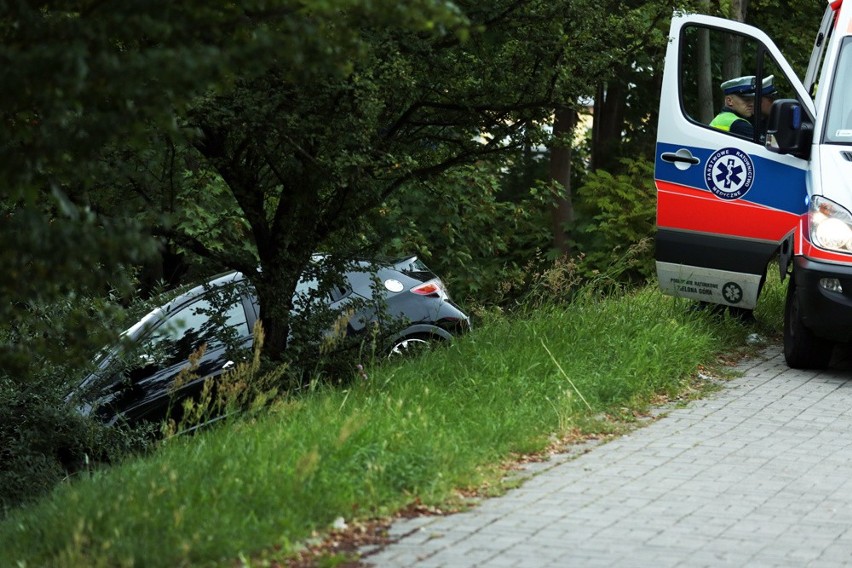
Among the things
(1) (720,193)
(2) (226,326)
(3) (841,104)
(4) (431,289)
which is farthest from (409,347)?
(3) (841,104)

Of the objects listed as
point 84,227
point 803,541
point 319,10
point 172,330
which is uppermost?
point 319,10

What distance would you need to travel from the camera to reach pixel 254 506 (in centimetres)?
585

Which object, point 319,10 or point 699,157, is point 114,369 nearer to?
point 699,157

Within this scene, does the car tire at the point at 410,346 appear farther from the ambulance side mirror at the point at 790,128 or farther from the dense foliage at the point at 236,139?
the ambulance side mirror at the point at 790,128

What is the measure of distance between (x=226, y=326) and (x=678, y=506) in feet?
16.0

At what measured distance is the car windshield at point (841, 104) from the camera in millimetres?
10062

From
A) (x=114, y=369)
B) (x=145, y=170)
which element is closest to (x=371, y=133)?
(x=145, y=170)

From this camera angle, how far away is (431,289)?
38.9 ft

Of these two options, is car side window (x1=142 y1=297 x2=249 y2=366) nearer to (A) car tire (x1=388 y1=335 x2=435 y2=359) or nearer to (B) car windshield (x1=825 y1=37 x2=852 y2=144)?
(A) car tire (x1=388 y1=335 x2=435 y2=359)

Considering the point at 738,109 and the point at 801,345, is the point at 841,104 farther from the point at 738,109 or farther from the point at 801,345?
the point at 801,345

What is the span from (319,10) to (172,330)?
5.45 feet

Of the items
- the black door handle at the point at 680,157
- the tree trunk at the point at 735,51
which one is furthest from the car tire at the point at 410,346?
the tree trunk at the point at 735,51

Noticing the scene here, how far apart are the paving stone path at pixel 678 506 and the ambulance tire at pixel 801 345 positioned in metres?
1.47

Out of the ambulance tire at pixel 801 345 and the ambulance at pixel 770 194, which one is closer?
the ambulance at pixel 770 194
